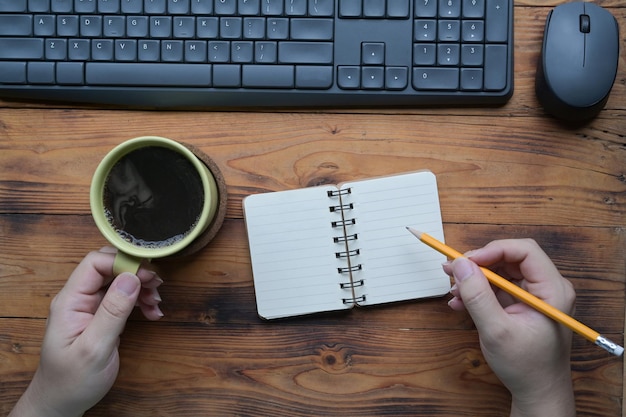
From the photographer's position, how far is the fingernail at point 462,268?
0.64 m

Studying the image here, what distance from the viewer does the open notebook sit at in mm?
740

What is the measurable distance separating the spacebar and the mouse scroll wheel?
0.43 m

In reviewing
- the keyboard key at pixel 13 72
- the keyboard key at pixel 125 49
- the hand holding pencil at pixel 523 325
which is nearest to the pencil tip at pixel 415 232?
the hand holding pencil at pixel 523 325

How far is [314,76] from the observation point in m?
0.70

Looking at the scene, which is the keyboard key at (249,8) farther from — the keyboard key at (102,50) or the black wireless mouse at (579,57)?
the black wireless mouse at (579,57)

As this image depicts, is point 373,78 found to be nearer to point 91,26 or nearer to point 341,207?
point 341,207

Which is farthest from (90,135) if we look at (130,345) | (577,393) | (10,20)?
(577,393)

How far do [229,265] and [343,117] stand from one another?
0.75 feet

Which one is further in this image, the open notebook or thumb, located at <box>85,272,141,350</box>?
the open notebook

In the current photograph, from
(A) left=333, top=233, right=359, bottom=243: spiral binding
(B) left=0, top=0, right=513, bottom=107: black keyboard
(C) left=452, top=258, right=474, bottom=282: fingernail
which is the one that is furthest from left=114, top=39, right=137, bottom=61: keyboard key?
(C) left=452, top=258, right=474, bottom=282: fingernail

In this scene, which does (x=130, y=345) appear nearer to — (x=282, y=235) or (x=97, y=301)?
(x=97, y=301)

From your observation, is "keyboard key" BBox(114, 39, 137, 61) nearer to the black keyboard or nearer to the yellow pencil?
the black keyboard

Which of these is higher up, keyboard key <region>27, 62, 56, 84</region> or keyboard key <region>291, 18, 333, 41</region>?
keyboard key <region>291, 18, 333, 41</region>

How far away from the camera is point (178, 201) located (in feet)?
2.17
